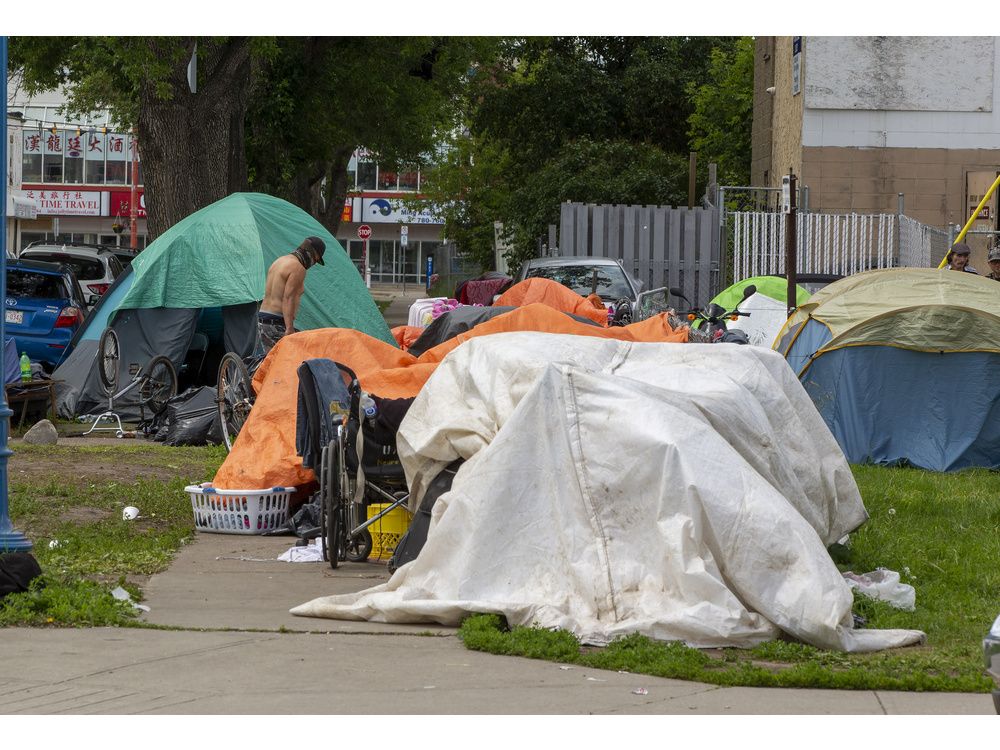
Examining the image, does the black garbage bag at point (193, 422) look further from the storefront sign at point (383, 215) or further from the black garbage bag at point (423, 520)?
the storefront sign at point (383, 215)

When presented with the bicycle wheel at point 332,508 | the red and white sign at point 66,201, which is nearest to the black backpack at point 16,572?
the bicycle wheel at point 332,508

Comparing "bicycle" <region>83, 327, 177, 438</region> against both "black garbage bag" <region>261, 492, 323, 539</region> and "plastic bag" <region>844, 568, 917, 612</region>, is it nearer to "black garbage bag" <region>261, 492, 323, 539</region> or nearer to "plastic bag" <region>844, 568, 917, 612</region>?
"black garbage bag" <region>261, 492, 323, 539</region>

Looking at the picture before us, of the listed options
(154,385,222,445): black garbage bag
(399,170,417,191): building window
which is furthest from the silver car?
(399,170,417,191): building window

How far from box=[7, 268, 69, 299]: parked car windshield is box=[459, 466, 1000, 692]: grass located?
40.3 ft

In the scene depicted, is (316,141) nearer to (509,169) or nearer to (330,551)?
(509,169)

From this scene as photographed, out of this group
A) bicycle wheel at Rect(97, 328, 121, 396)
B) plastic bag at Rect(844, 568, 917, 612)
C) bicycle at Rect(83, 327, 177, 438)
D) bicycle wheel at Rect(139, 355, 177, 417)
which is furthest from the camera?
bicycle wheel at Rect(97, 328, 121, 396)

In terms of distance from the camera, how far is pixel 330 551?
7.75m

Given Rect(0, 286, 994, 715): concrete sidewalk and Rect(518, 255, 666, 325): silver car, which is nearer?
Rect(0, 286, 994, 715): concrete sidewalk

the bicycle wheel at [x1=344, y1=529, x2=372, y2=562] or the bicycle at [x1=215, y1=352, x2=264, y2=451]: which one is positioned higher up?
the bicycle at [x1=215, y1=352, x2=264, y2=451]

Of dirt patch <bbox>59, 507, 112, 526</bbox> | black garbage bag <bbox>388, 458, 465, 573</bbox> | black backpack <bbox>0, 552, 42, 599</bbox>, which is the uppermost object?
black garbage bag <bbox>388, 458, 465, 573</bbox>

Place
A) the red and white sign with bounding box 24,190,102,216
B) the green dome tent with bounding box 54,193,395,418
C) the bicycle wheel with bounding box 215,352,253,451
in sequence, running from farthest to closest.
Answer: the red and white sign with bounding box 24,190,102,216
the green dome tent with bounding box 54,193,395,418
the bicycle wheel with bounding box 215,352,253,451

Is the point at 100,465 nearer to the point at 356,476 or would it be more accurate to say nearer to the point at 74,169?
the point at 356,476

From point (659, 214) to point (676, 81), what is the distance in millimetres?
17685

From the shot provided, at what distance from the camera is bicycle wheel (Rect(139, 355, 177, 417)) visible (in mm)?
14484
